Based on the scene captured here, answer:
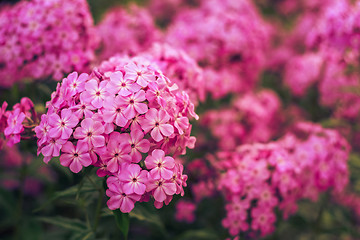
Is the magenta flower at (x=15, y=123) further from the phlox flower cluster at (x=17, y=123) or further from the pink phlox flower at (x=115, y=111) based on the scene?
the pink phlox flower at (x=115, y=111)

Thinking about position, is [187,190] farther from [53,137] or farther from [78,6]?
[78,6]

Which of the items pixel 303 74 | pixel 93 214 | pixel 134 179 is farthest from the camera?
pixel 303 74

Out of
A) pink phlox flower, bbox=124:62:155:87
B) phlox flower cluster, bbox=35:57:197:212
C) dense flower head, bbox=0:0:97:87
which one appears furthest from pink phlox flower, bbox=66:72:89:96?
dense flower head, bbox=0:0:97:87

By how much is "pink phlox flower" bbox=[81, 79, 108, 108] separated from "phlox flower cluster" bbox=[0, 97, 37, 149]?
1.47ft

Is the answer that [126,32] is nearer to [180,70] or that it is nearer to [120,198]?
[180,70]

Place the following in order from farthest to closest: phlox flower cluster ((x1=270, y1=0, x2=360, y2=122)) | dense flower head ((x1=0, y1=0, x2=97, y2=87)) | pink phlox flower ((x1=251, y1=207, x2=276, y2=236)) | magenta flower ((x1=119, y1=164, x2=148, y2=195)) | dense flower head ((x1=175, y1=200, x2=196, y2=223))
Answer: phlox flower cluster ((x1=270, y1=0, x2=360, y2=122))
dense flower head ((x1=175, y1=200, x2=196, y2=223))
dense flower head ((x1=0, y1=0, x2=97, y2=87))
pink phlox flower ((x1=251, y1=207, x2=276, y2=236))
magenta flower ((x1=119, y1=164, x2=148, y2=195))

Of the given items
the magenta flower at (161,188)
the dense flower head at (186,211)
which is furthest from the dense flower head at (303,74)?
the magenta flower at (161,188)

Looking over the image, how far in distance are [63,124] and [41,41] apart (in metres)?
1.07

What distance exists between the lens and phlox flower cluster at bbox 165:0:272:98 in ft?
9.84

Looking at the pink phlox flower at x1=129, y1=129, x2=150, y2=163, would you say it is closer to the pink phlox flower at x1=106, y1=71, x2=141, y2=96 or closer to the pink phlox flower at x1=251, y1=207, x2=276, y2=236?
the pink phlox flower at x1=106, y1=71, x2=141, y2=96

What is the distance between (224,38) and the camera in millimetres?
2998

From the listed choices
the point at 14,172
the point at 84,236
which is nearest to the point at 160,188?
the point at 84,236

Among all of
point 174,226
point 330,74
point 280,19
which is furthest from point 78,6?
point 280,19

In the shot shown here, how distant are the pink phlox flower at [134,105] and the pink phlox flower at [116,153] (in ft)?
0.41
